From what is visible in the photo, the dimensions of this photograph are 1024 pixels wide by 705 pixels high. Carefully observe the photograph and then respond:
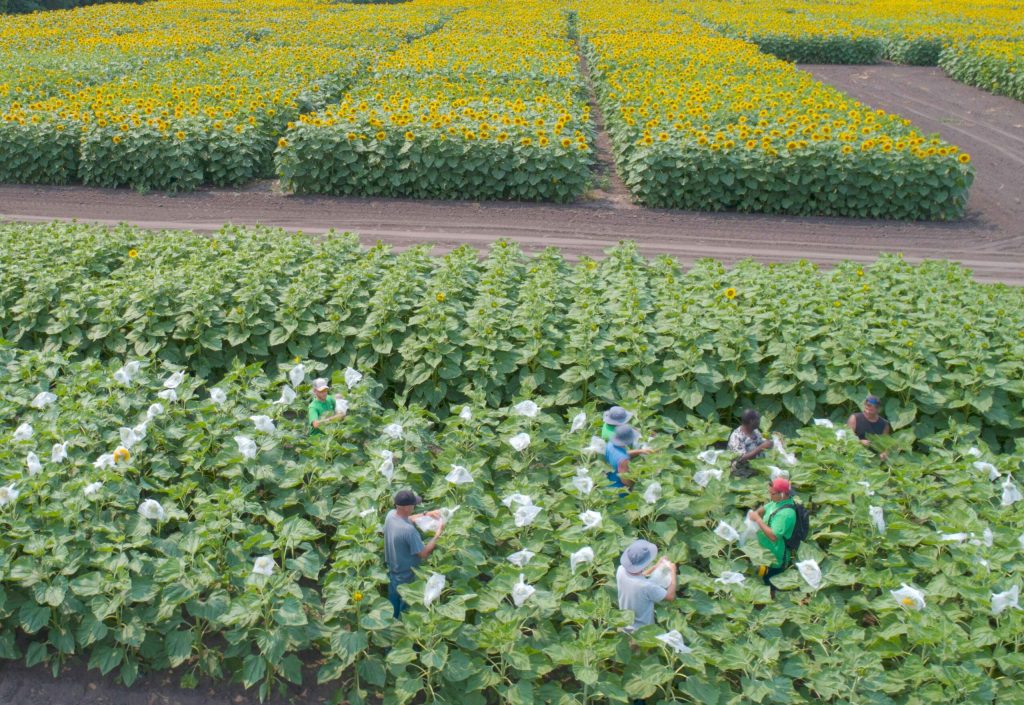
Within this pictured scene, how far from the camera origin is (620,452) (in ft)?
20.8

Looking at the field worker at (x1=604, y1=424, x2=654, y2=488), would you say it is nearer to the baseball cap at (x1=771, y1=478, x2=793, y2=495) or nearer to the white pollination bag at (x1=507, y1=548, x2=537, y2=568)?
the baseball cap at (x1=771, y1=478, x2=793, y2=495)

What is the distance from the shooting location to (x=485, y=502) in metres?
5.97

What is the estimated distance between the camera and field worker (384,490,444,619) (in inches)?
209

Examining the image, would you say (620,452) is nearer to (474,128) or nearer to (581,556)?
(581,556)

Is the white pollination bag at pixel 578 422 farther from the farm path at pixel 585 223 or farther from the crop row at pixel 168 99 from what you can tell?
the crop row at pixel 168 99

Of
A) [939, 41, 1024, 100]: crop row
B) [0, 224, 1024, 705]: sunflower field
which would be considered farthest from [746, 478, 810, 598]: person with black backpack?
[939, 41, 1024, 100]: crop row

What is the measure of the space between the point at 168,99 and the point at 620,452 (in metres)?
15.1

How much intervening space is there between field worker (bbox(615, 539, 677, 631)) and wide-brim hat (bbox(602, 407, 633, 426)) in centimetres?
Result: 152

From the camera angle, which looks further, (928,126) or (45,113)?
(928,126)

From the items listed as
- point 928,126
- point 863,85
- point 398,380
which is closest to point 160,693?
point 398,380

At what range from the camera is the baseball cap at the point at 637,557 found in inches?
198

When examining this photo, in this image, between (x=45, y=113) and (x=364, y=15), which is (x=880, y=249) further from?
(x=364, y=15)

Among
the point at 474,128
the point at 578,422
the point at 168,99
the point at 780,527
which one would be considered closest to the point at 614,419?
the point at 578,422

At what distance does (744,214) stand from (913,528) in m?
9.57
